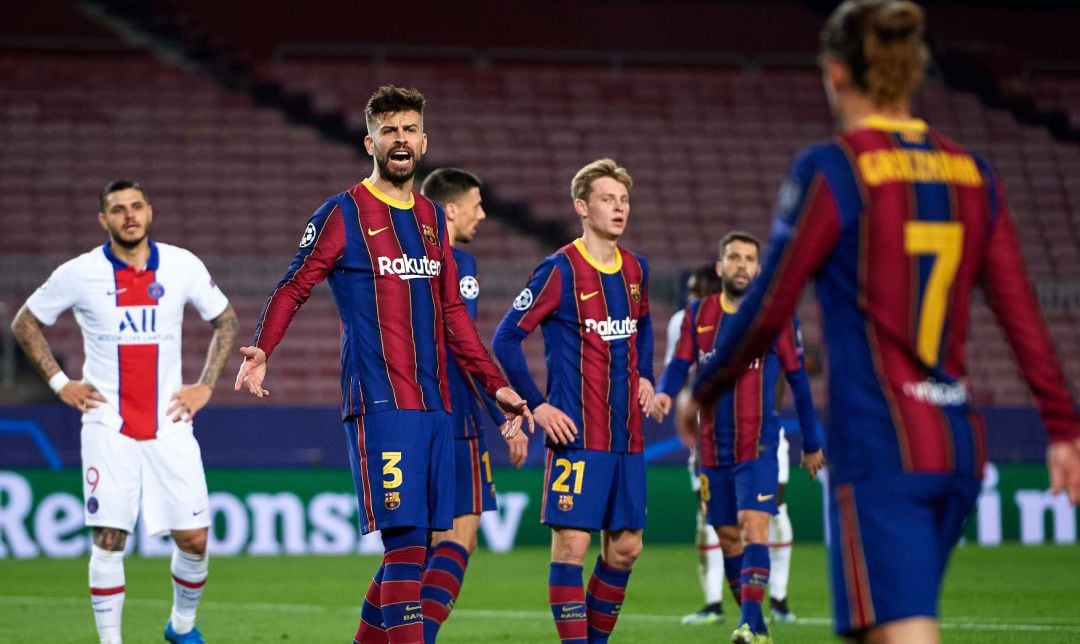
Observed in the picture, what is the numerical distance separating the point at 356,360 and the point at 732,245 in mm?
3288

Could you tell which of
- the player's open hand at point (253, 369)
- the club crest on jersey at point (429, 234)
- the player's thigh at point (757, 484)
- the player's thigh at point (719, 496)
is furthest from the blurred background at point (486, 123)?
the player's open hand at point (253, 369)

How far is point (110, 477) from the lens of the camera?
755 centimetres

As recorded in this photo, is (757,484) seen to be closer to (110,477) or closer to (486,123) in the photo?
(110,477)

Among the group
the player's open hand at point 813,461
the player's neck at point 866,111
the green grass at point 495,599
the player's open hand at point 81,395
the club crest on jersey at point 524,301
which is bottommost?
the green grass at point 495,599

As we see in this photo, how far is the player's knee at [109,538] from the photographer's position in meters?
7.51

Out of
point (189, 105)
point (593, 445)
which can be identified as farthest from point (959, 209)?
point (189, 105)

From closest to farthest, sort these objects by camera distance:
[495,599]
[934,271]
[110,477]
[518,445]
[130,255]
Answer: [934,271] → [518,445] → [110,477] → [130,255] → [495,599]

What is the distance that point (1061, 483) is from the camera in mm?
3693

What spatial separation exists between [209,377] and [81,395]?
2.07 feet

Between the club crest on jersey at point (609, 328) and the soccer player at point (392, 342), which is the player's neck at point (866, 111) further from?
the club crest on jersey at point (609, 328)

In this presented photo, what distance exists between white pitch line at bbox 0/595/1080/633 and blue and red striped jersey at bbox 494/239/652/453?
2.99 metres

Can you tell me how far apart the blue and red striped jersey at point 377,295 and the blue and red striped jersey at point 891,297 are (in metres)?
2.45

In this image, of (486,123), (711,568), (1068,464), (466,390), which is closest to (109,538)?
(466,390)

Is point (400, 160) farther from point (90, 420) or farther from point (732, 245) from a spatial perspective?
point (732, 245)
